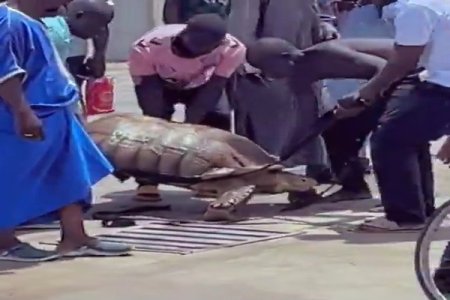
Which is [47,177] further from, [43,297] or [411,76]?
[411,76]

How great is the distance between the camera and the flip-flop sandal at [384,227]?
28.2 feet

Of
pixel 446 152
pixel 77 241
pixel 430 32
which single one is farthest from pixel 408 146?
pixel 77 241

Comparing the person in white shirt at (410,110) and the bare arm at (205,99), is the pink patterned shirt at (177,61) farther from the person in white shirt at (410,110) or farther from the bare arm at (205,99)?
the person in white shirt at (410,110)

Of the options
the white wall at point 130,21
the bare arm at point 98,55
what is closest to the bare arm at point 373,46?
the bare arm at point 98,55

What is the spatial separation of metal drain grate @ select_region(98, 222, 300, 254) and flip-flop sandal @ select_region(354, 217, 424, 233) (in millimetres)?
423

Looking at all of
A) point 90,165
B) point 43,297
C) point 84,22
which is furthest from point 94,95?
point 43,297

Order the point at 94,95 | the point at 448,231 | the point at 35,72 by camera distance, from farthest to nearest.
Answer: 1. the point at 94,95
2. the point at 35,72
3. the point at 448,231

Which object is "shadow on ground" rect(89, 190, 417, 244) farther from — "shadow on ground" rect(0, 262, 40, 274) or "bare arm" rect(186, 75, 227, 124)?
A: "shadow on ground" rect(0, 262, 40, 274)

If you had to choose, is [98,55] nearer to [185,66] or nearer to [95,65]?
[95,65]

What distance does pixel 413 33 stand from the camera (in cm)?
808

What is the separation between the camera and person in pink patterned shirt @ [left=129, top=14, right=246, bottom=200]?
9812 millimetres

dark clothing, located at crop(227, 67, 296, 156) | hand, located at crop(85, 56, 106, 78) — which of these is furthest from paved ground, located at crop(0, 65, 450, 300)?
hand, located at crop(85, 56, 106, 78)

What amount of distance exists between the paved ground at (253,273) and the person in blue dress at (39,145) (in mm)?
264

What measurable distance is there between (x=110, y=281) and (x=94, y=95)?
22.8ft
